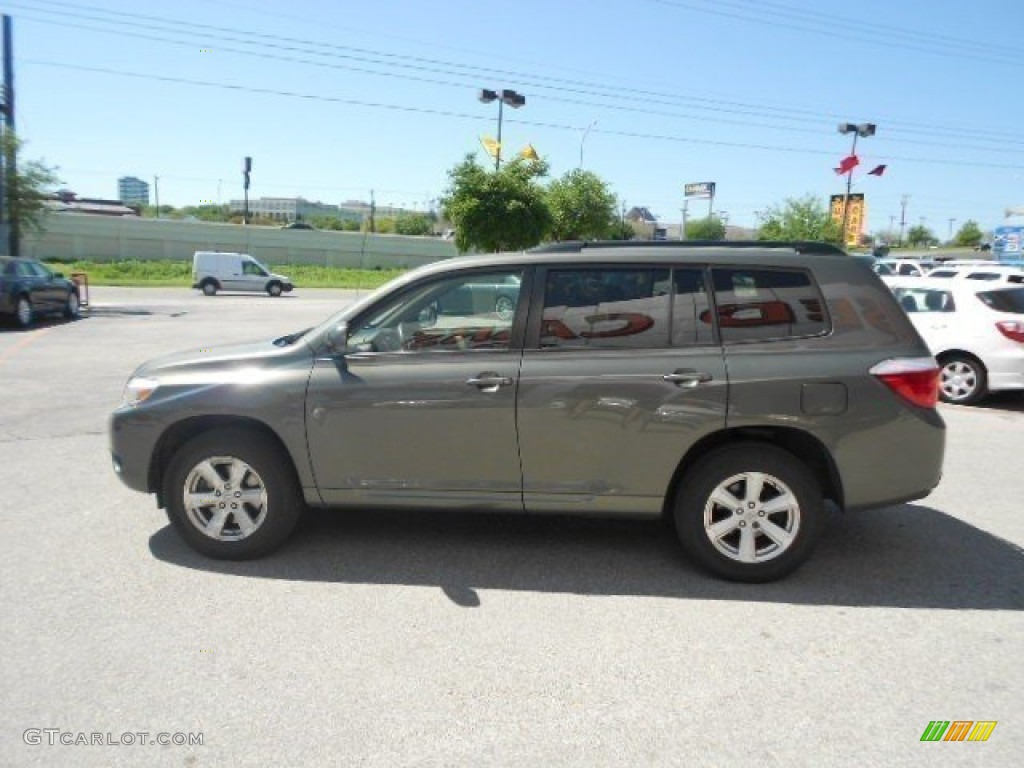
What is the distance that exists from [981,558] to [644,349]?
8.02 ft

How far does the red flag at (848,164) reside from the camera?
113 feet

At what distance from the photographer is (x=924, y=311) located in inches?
396

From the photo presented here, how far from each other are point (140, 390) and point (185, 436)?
14.3 inches

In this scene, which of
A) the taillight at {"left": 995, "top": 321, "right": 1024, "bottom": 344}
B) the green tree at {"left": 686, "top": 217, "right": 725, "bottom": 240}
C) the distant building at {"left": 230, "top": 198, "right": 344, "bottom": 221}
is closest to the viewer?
the taillight at {"left": 995, "top": 321, "right": 1024, "bottom": 344}

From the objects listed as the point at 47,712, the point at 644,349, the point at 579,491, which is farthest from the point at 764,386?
the point at 47,712

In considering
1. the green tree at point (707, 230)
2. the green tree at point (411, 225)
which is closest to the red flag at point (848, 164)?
the green tree at point (707, 230)

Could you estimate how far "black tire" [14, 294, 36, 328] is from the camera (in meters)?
16.8

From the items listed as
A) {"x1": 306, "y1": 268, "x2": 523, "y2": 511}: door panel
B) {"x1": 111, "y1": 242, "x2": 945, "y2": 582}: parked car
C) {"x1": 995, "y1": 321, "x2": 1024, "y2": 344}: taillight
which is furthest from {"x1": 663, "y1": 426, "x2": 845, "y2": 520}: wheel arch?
{"x1": 995, "y1": 321, "x2": 1024, "y2": 344}: taillight

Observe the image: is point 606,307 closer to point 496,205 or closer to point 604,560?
point 604,560

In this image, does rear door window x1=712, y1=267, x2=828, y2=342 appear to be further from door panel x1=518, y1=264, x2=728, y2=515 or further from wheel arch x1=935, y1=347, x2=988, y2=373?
wheel arch x1=935, y1=347, x2=988, y2=373

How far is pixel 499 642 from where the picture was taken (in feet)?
11.6

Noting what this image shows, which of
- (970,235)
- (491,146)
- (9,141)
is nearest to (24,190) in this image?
(9,141)

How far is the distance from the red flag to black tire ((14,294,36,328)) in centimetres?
3188

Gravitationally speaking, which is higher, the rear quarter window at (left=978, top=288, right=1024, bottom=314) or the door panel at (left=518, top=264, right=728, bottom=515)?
the rear quarter window at (left=978, top=288, right=1024, bottom=314)
